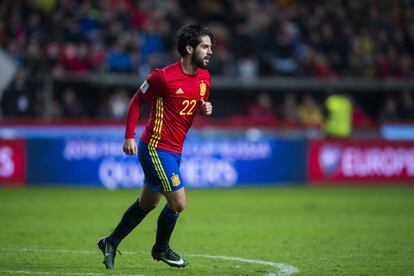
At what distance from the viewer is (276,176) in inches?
794

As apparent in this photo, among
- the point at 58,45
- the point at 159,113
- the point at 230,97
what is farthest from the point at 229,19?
the point at 159,113

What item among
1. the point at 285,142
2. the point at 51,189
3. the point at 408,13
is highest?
the point at 408,13

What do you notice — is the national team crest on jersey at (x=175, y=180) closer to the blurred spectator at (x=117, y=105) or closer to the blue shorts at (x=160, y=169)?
the blue shorts at (x=160, y=169)

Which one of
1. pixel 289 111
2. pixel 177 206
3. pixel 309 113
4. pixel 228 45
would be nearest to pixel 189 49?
pixel 177 206

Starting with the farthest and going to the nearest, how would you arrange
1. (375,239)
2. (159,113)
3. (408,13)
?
(408,13)
(375,239)
(159,113)

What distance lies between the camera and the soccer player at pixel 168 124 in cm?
786

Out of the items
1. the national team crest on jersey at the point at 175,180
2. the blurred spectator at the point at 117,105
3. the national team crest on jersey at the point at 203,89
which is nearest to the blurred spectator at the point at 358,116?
the blurred spectator at the point at 117,105

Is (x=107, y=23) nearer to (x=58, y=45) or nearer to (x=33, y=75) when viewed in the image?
(x=58, y=45)

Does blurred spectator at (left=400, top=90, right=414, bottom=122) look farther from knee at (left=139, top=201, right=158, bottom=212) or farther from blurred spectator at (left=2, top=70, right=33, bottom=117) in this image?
knee at (left=139, top=201, right=158, bottom=212)

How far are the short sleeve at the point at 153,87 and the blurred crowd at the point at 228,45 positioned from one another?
35.4ft

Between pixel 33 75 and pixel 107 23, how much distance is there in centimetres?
283

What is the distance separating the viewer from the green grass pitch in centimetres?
820

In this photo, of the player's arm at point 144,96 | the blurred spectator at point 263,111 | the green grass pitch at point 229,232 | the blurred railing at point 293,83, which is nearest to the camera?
the player's arm at point 144,96

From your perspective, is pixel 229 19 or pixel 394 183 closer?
pixel 394 183
